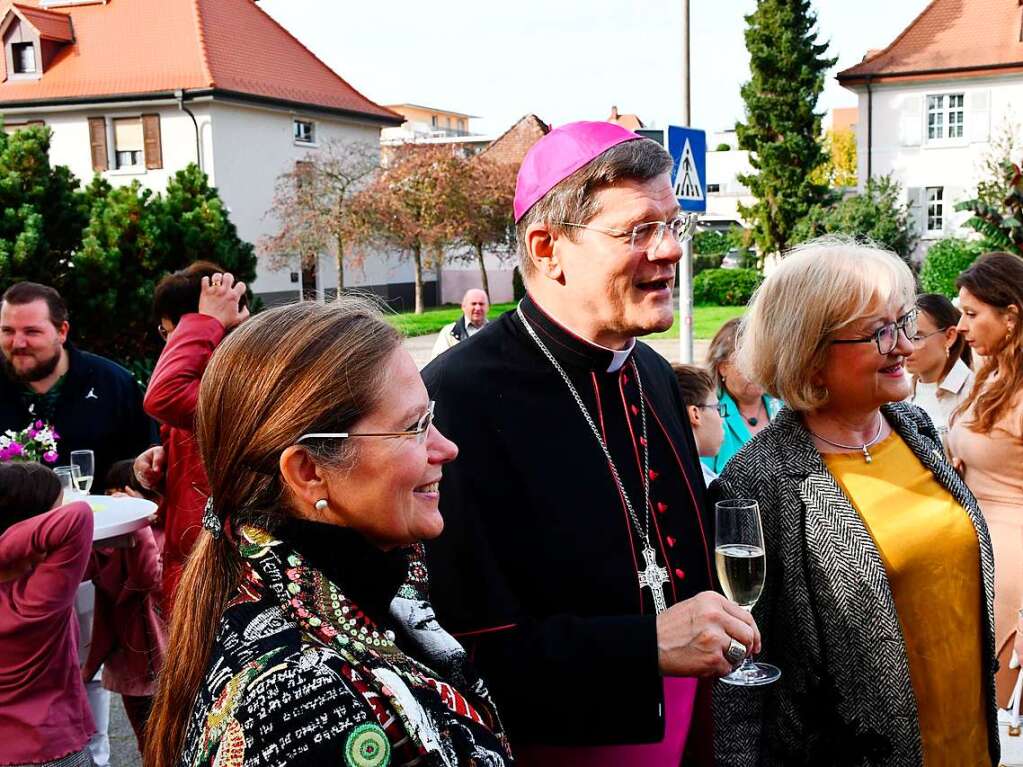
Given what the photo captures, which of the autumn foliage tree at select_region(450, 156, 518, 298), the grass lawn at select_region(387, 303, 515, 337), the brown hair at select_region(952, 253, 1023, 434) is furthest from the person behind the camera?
the autumn foliage tree at select_region(450, 156, 518, 298)

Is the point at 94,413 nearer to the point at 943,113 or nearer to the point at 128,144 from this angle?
the point at 128,144

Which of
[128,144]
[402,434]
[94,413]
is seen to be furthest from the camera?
[128,144]

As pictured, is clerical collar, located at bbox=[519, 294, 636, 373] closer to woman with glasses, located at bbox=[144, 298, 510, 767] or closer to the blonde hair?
the blonde hair

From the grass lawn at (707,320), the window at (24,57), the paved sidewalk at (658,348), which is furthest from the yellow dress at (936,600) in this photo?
the window at (24,57)

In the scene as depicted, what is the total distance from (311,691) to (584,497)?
3.77 ft

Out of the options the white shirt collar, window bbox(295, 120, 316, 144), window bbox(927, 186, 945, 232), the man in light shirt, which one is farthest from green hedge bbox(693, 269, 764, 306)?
the white shirt collar

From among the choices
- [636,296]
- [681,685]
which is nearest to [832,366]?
[636,296]

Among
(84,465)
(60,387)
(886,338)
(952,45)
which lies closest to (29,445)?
(84,465)

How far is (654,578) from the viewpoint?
2.41 meters

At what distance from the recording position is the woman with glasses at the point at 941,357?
5.78m

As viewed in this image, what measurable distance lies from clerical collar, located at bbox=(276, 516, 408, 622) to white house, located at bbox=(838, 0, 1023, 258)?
37.7 meters

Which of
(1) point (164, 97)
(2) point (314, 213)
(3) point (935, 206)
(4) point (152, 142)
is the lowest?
(3) point (935, 206)

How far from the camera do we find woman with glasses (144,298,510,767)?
4.55 feet

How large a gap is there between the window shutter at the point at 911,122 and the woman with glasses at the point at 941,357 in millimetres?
34344
